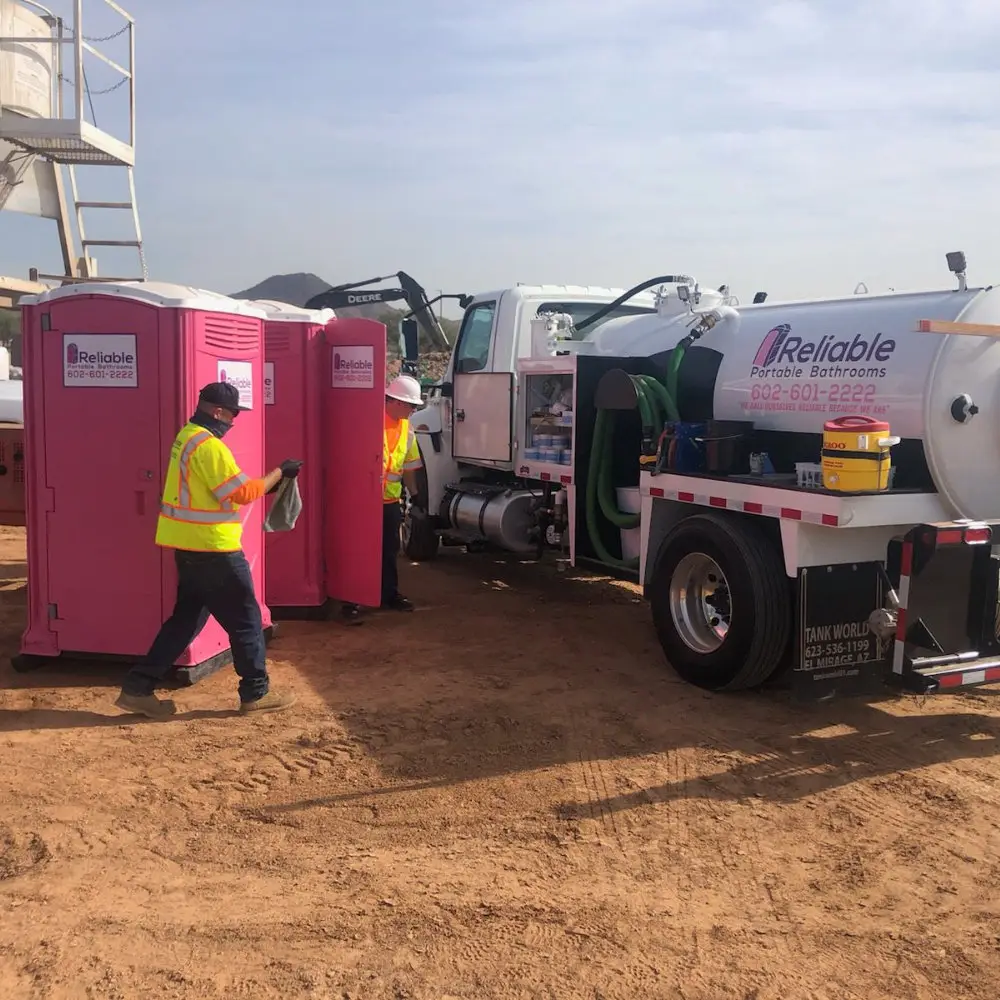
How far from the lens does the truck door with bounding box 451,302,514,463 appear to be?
9711mm

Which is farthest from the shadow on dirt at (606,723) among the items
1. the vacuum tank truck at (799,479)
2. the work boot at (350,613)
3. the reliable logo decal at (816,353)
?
the reliable logo decal at (816,353)

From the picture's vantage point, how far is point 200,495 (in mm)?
5910

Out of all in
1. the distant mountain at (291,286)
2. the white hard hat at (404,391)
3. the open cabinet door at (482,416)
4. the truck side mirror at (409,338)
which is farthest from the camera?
the distant mountain at (291,286)

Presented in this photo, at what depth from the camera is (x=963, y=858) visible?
4504 mm

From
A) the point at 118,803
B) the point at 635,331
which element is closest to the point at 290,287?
the point at 635,331

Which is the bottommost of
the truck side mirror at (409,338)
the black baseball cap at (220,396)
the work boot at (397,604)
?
the work boot at (397,604)

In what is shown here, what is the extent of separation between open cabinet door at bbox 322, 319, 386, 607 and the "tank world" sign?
194 cm

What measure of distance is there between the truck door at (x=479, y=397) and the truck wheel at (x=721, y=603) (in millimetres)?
3043

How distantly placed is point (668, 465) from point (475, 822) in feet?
10.4

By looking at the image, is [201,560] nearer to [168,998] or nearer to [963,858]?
[168,998]

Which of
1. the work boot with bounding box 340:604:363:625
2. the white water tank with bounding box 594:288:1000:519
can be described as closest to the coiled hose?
the white water tank with bounding box 594:288:1000:519

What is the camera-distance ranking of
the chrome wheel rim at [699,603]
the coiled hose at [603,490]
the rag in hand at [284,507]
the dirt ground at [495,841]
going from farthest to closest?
the coiled hose at [603,490] < the chrome wheel rim at [699,603] < the rag in hand at [284,507] < the dirt ground at [495,841]

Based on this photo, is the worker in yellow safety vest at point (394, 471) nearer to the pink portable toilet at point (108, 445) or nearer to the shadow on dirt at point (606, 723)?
the shadow on dirt at point (606, 723)

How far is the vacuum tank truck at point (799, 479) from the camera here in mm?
5801
